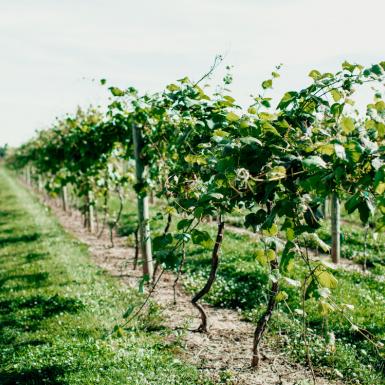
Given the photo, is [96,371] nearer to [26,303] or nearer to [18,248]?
[26,303]

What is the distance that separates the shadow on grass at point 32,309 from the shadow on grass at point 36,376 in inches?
52.5

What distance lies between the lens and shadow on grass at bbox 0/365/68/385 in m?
4.82

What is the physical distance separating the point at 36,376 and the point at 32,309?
2298 mm

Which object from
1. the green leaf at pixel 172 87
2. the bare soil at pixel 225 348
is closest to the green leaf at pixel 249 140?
the green leaf at pixel 172 87

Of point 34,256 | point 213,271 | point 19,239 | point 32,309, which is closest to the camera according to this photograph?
point 213,271

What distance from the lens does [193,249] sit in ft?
37.1

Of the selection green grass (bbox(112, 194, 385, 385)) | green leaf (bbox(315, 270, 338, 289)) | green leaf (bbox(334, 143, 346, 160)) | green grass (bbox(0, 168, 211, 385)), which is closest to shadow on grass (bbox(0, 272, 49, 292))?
green grass (bbox(0, 168, 211, 385))

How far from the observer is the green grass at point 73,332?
4914mm

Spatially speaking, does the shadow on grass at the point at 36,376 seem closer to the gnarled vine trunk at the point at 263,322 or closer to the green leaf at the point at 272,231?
the gnarled vine trunk at the point at 263,322

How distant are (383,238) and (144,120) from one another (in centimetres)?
807

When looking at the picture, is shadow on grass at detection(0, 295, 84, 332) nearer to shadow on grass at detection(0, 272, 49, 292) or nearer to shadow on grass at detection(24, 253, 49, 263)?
shadow on grass at detection(0, 272, 49, 292)

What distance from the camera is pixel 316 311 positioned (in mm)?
6602

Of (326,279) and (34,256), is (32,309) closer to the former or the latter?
(34,256)

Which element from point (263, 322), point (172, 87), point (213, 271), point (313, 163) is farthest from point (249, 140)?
point (213, 271)
